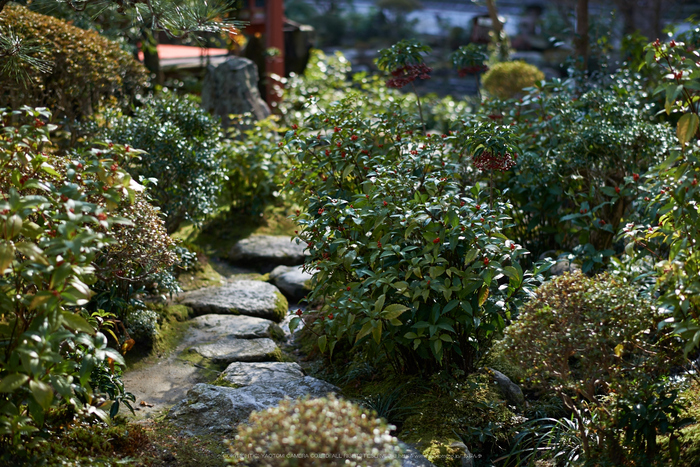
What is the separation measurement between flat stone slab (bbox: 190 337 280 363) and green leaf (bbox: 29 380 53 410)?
6.10ft

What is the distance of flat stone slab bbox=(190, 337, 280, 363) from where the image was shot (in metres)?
4.04

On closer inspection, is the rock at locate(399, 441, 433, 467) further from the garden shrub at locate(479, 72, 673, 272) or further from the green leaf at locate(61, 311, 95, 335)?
the garden shrub at locate(479, 72, 673, 272)

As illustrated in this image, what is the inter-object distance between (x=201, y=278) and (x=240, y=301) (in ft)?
2.03

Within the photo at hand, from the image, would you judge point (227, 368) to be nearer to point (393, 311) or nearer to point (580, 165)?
point (393, 311)

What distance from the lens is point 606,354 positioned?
270 centimetres

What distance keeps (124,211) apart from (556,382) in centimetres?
237

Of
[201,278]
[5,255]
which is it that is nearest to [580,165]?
[201,278]

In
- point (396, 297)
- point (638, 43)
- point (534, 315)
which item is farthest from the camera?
point (638, 43)

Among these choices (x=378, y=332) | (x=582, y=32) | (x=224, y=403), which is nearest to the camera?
(x=378, y=332)

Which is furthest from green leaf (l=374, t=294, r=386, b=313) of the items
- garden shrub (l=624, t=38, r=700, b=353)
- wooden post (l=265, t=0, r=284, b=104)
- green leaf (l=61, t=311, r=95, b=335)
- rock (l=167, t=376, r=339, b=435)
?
wooden post (l=265, t=0, r=284, b=104)

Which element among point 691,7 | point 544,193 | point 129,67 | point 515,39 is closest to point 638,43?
point 544,193

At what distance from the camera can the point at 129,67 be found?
6012mm

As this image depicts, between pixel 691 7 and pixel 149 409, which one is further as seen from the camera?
pixel 691 7

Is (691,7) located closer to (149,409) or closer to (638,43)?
(638,43)
